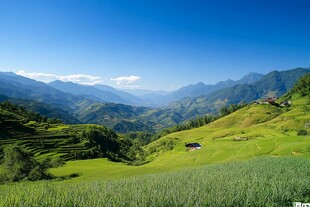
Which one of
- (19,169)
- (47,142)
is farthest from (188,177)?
(47,142)

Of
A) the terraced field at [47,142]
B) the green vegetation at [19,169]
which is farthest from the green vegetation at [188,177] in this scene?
the green vegetation at [19,169]

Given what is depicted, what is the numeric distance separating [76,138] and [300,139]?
11129 centimetres

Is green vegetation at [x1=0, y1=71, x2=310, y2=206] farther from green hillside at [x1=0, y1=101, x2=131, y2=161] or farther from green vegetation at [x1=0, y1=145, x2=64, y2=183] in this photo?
green vegetation at [x1=0, y1=145, x2=64, y2=183]

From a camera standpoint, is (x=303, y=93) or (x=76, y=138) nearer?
(x=76, y=138)

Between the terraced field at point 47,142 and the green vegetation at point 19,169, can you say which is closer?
the green vegetation at point 19,169

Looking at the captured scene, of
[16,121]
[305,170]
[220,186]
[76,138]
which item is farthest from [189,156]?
[16,121]

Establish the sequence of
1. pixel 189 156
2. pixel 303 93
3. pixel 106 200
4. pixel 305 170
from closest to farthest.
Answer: pixel 106 200 → pixel 305 170 → pixel 189 156 → pixel 303 93

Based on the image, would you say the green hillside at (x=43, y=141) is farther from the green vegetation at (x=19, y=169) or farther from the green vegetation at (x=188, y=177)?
the green vegetation at (x=19, y=169)

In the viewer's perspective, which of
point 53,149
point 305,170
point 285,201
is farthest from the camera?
point 53,149

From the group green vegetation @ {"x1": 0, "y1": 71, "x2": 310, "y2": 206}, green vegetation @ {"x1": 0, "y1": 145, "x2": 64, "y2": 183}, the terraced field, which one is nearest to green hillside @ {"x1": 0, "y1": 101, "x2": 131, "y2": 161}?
the terraced field

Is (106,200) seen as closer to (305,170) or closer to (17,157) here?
(305,170)

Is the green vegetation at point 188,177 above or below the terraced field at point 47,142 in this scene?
above

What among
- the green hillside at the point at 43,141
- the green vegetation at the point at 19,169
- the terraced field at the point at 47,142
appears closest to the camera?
the green vegetation at the point at 19,169

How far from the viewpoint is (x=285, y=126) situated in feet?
331
